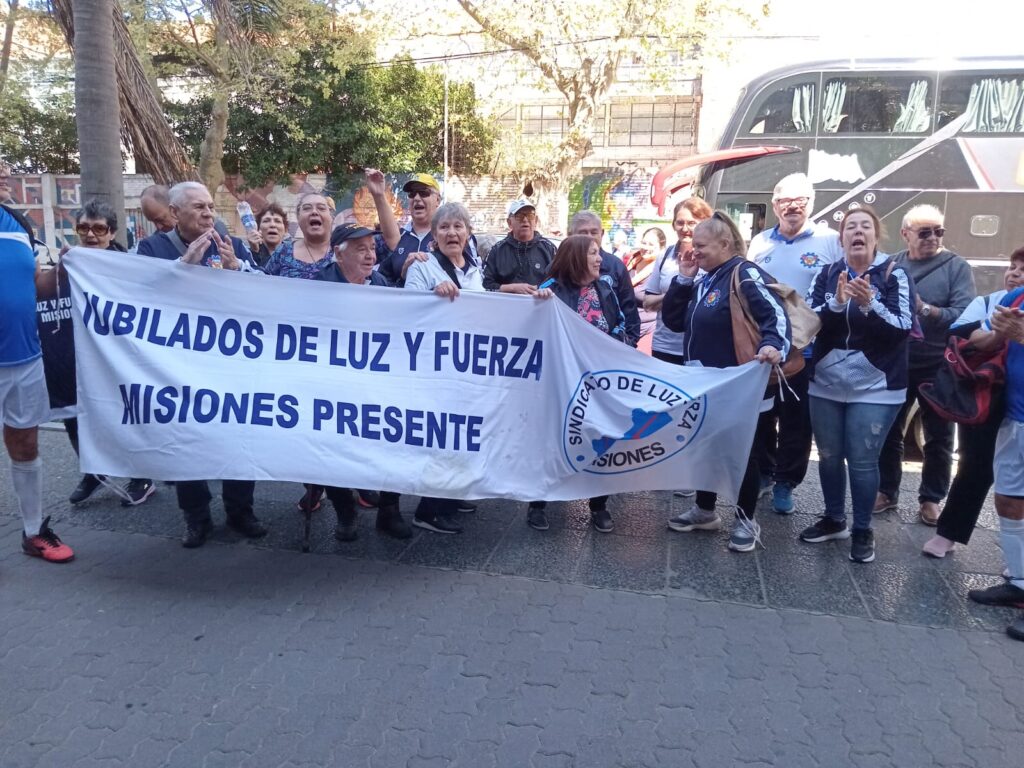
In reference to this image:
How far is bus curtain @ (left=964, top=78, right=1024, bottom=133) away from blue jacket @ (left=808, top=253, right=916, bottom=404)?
658 cm

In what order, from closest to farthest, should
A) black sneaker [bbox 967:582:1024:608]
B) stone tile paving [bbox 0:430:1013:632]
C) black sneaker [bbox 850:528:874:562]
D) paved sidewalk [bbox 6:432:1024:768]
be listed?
1. paved sidewalk [bbox 6:432:1024:768]
2. black sneaker [bbox 967:582:1024:608]
3. stone tile paving [bbox 0:430:1013:632]
4. black sneaker [bbox 850:528:874:562]

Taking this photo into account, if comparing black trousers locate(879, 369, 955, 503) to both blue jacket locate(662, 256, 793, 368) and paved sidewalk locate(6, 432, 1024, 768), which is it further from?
blue jacket locate(662, 256, 793, 368)

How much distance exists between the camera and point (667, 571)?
4.02 metres

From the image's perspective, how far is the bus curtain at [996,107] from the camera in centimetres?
887

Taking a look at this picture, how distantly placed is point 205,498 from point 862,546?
3.67 metres

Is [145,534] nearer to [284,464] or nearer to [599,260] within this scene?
[284,464]

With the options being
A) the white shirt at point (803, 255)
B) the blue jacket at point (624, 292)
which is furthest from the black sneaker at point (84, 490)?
the white shirt at point (803, 255)

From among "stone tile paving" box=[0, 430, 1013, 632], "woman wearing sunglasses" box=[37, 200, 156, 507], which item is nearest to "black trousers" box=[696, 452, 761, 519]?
"stone tile paving" box=[0, 430, 1013, 632]

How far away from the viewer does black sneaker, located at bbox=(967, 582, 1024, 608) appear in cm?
362

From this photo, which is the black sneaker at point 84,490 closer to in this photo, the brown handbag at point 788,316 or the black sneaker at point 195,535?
the black sneaker at point 195,535

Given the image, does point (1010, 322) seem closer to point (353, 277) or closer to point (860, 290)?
point (860, 290)

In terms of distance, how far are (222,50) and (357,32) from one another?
6.86 m

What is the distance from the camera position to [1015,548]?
3594 mm

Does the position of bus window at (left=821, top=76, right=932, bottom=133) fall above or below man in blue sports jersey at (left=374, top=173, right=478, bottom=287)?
above
